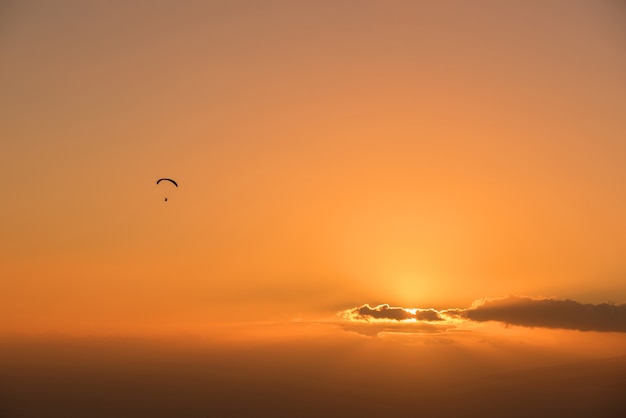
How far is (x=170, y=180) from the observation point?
12225 centimetres
